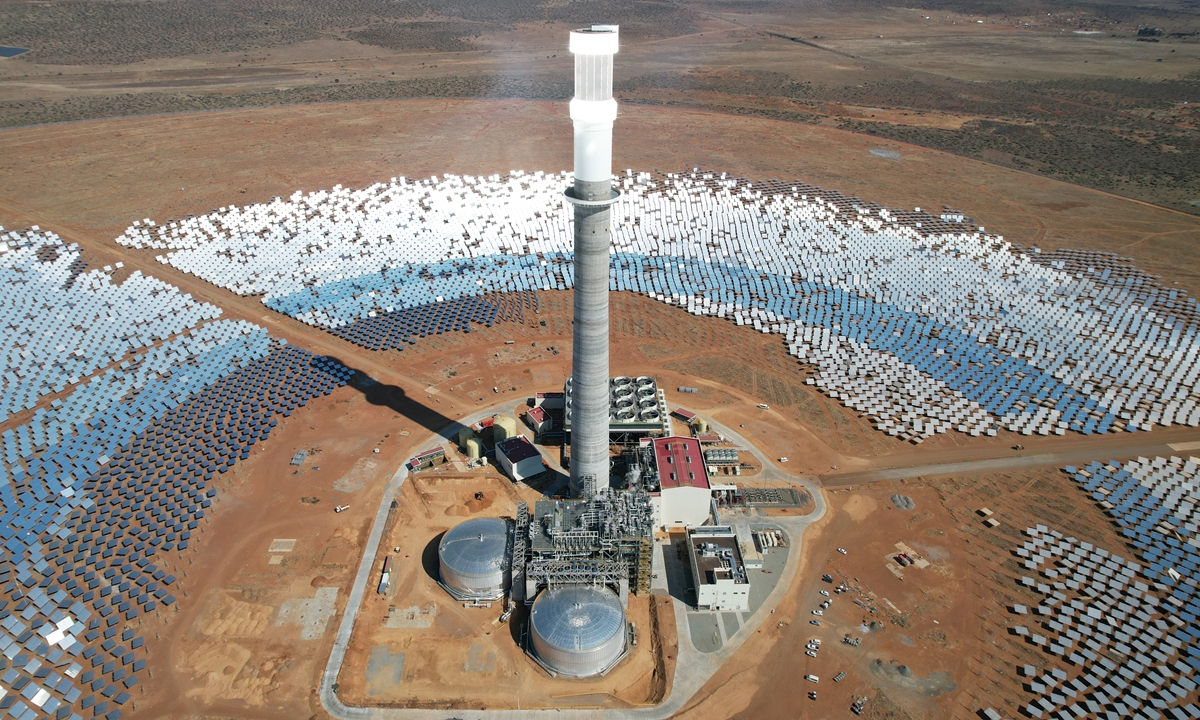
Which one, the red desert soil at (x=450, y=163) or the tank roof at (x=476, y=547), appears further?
the red desert soil at (x=450, y=163)

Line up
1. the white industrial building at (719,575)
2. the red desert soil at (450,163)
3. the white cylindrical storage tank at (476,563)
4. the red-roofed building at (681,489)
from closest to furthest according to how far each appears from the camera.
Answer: the white industrial building at (719,575)
the white cylindrical storage tank at (476,563)
the red-roofed building at (681,489)
the red desert soil at (450,163)

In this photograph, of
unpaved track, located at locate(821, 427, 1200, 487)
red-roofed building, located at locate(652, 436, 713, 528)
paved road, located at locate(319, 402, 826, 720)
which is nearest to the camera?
paved road, located at locate(319, 402, 826, 720)

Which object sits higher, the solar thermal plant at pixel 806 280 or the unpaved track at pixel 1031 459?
the solar thermal plant at pixel 806 280

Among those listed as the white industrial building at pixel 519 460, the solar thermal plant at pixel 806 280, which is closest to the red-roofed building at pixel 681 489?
the white industrial building at pixel 519 460

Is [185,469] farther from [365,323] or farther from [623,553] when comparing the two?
[623,553]

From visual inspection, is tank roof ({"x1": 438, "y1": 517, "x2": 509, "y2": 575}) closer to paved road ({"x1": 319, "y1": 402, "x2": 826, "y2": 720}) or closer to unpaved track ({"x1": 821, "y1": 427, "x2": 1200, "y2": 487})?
paved road ({"x1": 319, "y1": 402, "x2": 826, "y2": 720})

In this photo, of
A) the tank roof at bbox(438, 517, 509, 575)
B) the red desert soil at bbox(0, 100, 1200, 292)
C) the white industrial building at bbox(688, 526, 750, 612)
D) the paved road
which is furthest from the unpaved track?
the red desert soil at bbox(0, 100, 1200, 292)

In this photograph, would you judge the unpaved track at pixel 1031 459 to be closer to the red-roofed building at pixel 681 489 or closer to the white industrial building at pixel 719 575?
the red-roofed building at pixel 681 489
